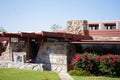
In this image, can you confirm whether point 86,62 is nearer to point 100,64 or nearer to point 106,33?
point 100,64

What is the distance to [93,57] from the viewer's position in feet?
56.1

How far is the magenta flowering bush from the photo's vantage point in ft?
53.1

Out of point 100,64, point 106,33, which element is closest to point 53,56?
point 100,64

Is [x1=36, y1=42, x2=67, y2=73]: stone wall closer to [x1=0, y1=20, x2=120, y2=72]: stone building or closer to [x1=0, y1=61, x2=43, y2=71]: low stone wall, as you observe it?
[x1=0, y1=20, x2=120, y2=72]: stone building

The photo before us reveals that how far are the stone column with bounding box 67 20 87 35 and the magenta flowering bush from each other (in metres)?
7.13

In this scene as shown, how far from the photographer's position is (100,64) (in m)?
16.8

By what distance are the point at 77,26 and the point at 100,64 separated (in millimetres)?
8371

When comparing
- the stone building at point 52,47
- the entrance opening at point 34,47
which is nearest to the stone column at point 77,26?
the stone building at point 52,47

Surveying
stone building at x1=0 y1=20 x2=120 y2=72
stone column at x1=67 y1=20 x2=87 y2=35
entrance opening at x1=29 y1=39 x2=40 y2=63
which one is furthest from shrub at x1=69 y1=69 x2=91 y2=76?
stone column at x1=67 y1=20 x2=87 y2=35

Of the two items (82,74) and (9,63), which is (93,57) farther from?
(9,63)

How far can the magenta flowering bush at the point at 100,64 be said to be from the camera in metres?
16.2

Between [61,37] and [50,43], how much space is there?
1067mm

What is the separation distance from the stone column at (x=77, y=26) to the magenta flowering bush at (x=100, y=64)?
713 centimetres

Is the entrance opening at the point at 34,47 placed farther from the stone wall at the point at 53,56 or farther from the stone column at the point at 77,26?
the stone column at the point at 77,26
